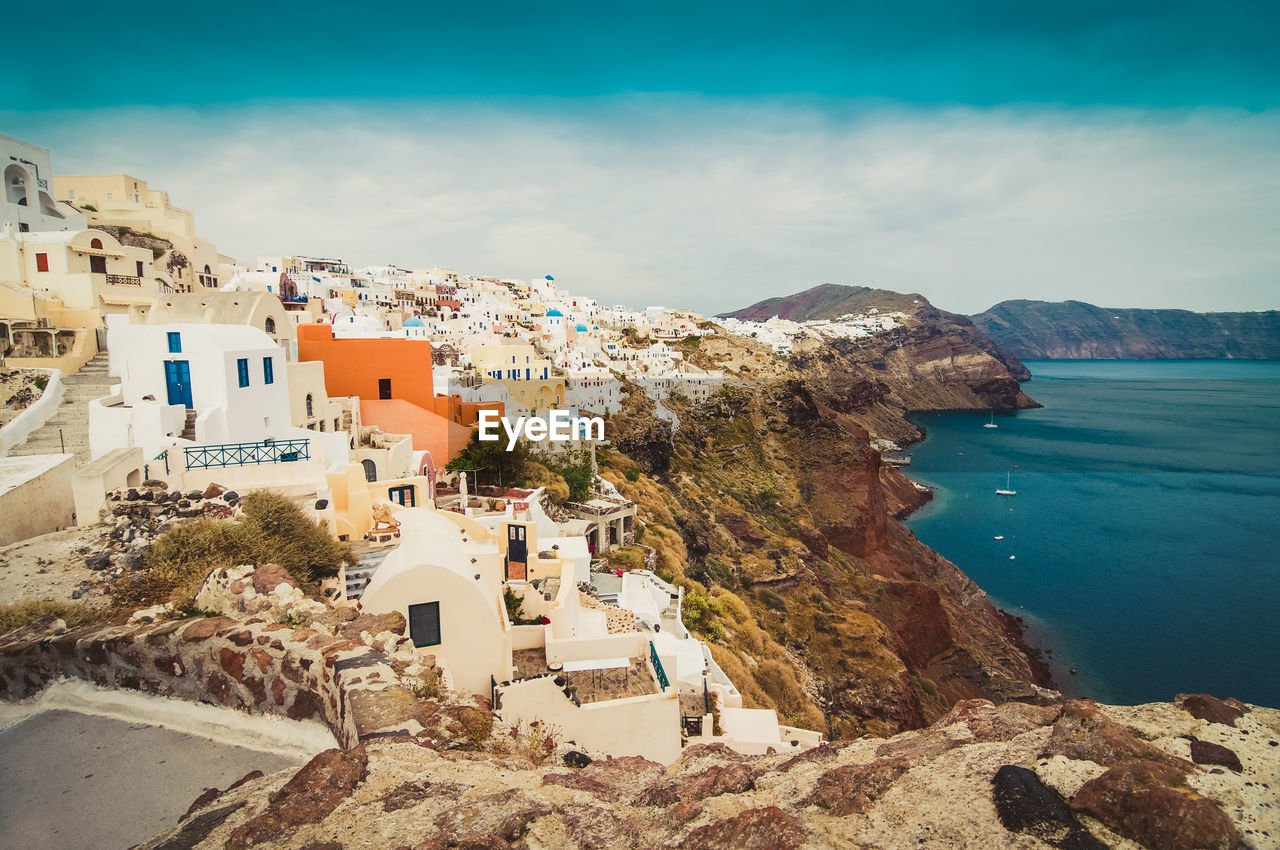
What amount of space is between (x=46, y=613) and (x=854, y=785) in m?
7.56

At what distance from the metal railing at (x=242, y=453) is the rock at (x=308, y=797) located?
8772mm

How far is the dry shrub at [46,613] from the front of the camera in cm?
592

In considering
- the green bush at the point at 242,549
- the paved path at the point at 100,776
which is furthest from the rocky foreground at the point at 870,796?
the green bush at the point at 242,549

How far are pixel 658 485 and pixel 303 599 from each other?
3149 cm

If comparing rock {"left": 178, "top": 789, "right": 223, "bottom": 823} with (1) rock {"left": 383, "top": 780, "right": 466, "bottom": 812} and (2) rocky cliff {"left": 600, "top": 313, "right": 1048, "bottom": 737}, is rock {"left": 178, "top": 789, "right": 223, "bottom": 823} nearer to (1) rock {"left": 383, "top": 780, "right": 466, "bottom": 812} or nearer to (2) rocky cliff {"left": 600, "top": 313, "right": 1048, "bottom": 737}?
(1) rock {"left": 383, "top": 780, "right": 466, "bottom": 812}

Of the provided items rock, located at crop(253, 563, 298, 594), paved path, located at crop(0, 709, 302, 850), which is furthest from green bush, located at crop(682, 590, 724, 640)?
paved path, located at crop(0, 709, 302, 850)

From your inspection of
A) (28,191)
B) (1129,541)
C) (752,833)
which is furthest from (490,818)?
(1129,541)

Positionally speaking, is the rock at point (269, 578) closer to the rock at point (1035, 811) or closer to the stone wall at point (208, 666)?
the stone wall at point (208, 666)

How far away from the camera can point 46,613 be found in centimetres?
616

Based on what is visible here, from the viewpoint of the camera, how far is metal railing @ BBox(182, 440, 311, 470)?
11.4 metres

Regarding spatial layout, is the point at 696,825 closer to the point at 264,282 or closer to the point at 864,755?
the point at 864,755

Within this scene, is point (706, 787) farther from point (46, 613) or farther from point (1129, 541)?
point (1129, 541)

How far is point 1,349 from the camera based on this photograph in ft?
52.2

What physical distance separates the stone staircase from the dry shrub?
5.87 meters
